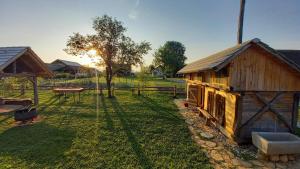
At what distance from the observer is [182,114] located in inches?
480

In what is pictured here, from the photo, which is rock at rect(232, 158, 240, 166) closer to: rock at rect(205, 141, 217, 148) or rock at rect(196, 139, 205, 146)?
rock at rect(205, 141, 217, 148)

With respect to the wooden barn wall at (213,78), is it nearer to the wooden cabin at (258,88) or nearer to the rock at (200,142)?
the wooden cabin at (258,88)

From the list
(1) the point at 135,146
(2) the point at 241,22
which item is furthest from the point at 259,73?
(2) the point at 241,22

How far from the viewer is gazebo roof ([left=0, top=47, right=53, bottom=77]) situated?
9.14 m

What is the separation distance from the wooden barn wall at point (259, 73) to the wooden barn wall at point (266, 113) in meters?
0.37

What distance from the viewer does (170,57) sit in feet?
193

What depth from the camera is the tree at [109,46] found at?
17.6 meters

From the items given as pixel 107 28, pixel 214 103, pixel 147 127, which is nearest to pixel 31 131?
pixel 147 127

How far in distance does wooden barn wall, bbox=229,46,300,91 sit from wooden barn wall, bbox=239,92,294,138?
0.37 meters

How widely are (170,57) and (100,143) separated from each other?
176 feet

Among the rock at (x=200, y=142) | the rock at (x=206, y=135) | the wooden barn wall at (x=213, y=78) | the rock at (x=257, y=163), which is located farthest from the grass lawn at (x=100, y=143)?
the wooden barn wall at (x=213, y=78)

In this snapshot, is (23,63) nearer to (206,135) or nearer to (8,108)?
(8,108)

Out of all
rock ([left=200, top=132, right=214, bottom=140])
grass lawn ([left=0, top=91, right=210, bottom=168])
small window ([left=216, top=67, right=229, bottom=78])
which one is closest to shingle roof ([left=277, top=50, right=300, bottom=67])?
small window ([left=216, top=67, right=229, bottom=78])

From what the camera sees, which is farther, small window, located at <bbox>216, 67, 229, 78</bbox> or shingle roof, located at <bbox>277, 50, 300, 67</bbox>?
shingle roof, located at <bbox>277, 50, 300, 67</bbox>
